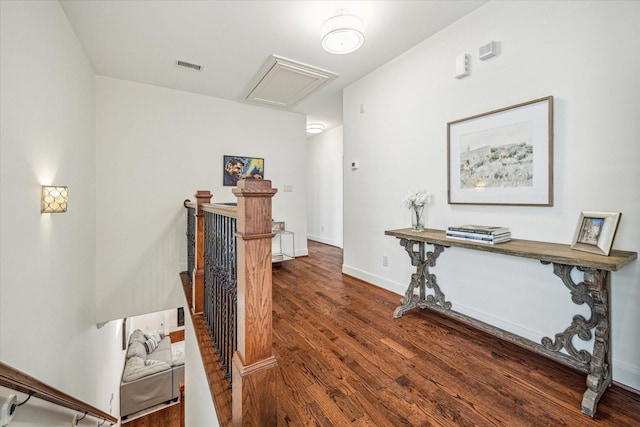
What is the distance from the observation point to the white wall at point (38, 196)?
1.40 m

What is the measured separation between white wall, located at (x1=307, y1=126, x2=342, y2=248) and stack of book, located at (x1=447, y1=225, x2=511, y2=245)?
4072mm

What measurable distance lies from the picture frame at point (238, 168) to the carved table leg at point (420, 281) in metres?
2.62

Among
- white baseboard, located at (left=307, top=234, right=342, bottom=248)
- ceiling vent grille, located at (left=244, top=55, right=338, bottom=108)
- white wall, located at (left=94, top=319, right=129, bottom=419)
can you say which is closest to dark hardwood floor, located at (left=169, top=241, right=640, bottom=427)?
white wall, located at (left=94, top=319, right=129, bottom=419)

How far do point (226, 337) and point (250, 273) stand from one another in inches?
26.9

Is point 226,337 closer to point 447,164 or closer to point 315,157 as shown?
point 447,164

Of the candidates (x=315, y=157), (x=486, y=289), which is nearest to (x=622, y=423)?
(x=486, y=289)

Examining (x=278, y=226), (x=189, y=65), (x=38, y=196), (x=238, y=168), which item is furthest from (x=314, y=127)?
(x=38, y=196)

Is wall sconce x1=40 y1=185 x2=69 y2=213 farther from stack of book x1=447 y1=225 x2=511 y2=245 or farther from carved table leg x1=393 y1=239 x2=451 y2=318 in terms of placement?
stack of book x1=447 y1=225 x2=511 y2=245

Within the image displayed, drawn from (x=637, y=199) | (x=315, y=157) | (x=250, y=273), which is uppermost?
(x=315, y=157)

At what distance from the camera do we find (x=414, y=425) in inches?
49.6

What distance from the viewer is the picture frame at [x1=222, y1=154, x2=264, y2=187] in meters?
4.14

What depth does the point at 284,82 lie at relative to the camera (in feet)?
11.4

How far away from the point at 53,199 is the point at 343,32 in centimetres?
258

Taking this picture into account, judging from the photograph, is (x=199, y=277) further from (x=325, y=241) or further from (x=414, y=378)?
(x=325, y=241)
